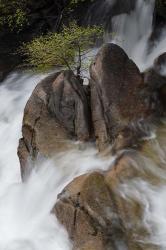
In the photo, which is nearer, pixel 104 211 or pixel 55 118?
pixel 104 211

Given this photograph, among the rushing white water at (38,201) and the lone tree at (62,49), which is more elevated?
the lone tree at (62,49)

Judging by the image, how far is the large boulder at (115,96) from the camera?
46.0 ft

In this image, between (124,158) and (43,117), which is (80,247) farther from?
(43,117)

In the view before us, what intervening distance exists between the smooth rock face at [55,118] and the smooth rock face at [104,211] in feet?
8.18

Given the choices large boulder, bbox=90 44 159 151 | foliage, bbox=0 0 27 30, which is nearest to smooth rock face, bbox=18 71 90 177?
large boulder, bbox=90 44 159 151

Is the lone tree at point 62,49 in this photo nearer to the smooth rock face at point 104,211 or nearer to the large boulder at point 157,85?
the large boulder at point 157,85

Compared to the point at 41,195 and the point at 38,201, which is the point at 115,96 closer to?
the point at 41,195

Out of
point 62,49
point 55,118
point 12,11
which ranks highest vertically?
point 12,11

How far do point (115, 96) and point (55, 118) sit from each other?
2079mm

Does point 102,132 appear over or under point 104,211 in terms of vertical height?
over

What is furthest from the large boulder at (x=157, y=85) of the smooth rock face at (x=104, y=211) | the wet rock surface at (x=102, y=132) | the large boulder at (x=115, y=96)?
the smooth rock face at (x=104, y=211)

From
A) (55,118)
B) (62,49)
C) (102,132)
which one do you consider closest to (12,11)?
(62,49)

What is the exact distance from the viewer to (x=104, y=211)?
11.3 metres

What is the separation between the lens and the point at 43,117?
591 inches
